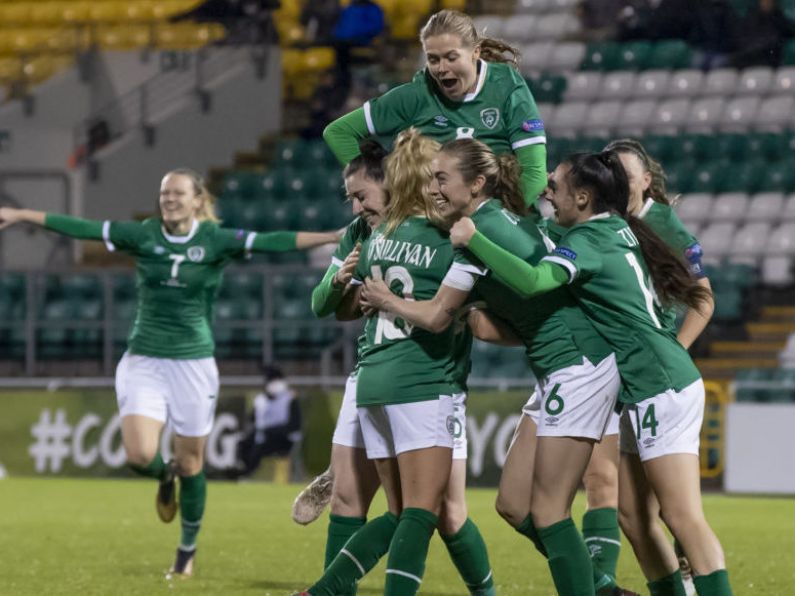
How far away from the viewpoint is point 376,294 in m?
6.09

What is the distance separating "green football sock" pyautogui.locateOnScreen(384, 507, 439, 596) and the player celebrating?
2.78ft

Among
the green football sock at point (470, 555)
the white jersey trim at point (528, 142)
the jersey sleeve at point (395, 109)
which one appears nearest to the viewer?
the green football sock at point (470, 555)

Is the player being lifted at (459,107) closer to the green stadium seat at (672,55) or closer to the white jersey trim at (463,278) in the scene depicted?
the white jersey trim at (463,278)

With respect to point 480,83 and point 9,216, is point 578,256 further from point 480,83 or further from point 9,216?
point 9,216

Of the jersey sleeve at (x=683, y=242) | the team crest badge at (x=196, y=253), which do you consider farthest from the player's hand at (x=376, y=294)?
the team crest badge at (x=196, y=253)

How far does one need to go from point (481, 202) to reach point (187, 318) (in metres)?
3.90

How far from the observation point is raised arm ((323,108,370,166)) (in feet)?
23.3

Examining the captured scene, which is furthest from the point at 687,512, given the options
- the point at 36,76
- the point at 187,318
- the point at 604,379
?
the point at 36,76

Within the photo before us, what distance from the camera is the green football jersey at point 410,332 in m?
6.11

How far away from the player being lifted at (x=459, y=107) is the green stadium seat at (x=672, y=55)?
14835mm

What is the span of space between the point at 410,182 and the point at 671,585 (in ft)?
6.27

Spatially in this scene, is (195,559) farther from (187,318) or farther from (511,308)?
(511,308)

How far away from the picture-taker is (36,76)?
938 inches

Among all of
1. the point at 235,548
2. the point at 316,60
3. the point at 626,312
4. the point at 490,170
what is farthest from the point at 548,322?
the point at 316,60
